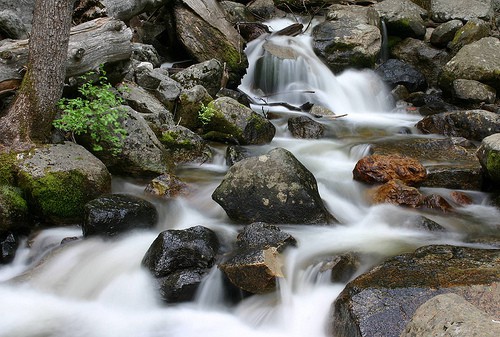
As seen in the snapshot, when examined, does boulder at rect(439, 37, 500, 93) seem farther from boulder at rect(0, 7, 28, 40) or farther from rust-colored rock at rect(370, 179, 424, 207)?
boulder at rect(0, 7, 28, 40)

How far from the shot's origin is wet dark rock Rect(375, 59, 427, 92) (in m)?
12.9

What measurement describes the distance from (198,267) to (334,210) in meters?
2.34

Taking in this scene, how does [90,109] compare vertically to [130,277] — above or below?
above

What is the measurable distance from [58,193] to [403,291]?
372 centimetres

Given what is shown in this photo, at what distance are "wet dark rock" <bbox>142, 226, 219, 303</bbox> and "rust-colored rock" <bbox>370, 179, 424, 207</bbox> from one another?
270 centimetres

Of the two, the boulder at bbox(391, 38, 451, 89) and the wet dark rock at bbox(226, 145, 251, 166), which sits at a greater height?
the wet dark rock at bbox(226, 145, 251, 166)

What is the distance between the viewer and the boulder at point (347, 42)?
514 inches

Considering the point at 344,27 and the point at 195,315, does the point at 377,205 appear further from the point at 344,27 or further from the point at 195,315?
the point at 344,27

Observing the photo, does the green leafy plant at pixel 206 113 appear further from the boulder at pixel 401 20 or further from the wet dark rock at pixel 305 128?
the boulder at pixel 401 20

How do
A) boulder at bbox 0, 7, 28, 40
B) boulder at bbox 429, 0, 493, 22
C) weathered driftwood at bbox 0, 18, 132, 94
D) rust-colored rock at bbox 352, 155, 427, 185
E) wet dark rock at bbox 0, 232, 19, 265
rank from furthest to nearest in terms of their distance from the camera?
1. boulder at bbox 429, 0, 493, 22
2. rust-colored rock at bbox 352, 155, 427, 185
3. boulder at bbox 0, 7, 28, 40
4. weathered driftwood at bbox 0, 18, 132, 94
5. wet dark rock at bbox 0, 232, 19, 265

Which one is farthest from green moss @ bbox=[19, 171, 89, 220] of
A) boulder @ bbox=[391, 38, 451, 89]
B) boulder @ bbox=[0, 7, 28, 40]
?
boulder @ bbox=[391, 38, 451, 89]

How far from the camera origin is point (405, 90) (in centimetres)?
1266

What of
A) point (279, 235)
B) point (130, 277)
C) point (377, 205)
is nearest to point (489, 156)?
point (377, 205)

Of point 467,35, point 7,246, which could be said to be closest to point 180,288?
point 7,246
